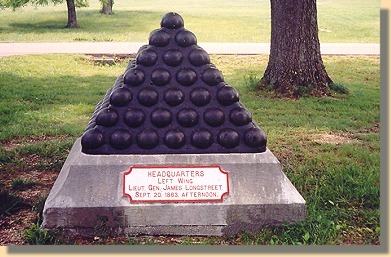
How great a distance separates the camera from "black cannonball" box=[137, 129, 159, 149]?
4586 millimetres

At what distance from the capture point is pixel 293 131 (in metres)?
7.91

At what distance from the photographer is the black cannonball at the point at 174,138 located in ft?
15.1

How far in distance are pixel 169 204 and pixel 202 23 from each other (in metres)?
24.7

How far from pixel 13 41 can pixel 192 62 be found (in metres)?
17.0

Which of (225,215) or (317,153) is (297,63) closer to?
(317,153)

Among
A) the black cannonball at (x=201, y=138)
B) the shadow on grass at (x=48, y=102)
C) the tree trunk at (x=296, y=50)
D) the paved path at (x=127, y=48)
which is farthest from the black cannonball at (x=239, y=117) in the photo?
the paved path at (x=127, y=48)

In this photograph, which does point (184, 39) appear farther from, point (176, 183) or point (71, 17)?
point (71, 17)

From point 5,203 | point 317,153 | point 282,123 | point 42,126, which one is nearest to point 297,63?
point 282,123

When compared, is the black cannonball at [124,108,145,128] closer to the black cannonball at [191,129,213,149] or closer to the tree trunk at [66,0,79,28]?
the black cannonball at [191,129,213,149]

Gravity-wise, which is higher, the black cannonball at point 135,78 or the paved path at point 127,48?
the black cannonball at point 135,78

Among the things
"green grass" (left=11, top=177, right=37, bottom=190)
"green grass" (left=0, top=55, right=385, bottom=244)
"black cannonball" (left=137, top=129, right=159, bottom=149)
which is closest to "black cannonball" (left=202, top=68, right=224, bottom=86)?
"black cannonball" (left=137, top=129, right=159, bottom=149)

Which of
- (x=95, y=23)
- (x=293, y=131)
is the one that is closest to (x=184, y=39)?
(x=293, y=131)

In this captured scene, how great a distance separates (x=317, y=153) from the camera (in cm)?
683

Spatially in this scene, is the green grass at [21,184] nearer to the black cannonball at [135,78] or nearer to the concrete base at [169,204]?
the concrete base at [169,204]
